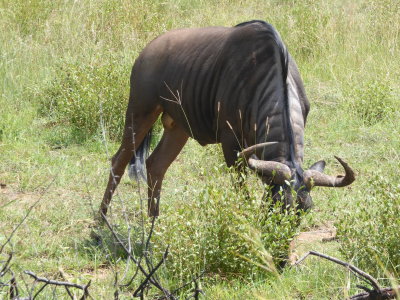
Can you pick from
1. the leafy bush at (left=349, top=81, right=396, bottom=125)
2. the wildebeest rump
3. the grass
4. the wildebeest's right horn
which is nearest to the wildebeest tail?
the wildebeest rump

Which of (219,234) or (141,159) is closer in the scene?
(219,234)

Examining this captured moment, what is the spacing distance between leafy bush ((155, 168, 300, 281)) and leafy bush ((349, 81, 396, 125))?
368cm

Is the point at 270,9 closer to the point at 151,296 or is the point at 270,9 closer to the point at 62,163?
the point at 62,163

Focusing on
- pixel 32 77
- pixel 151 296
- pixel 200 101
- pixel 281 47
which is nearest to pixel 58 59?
pixel 32 77

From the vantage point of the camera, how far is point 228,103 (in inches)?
196

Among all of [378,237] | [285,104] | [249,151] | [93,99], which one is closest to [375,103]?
[93,99]

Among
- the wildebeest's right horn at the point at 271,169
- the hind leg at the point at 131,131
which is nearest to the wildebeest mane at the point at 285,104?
the wildebeest's right horn at the point at 271,169

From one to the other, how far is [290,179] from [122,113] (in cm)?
313

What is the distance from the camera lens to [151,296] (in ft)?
12.5

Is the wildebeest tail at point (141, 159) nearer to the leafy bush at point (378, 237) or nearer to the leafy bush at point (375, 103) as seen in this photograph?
the leafy bush at point (378, 237)

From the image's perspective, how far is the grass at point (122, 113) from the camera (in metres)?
4.38

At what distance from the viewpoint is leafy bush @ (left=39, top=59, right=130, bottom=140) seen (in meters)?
6.97

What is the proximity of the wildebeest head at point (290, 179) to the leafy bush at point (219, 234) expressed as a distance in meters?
0.22

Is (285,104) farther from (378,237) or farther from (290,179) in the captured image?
(378,237)
